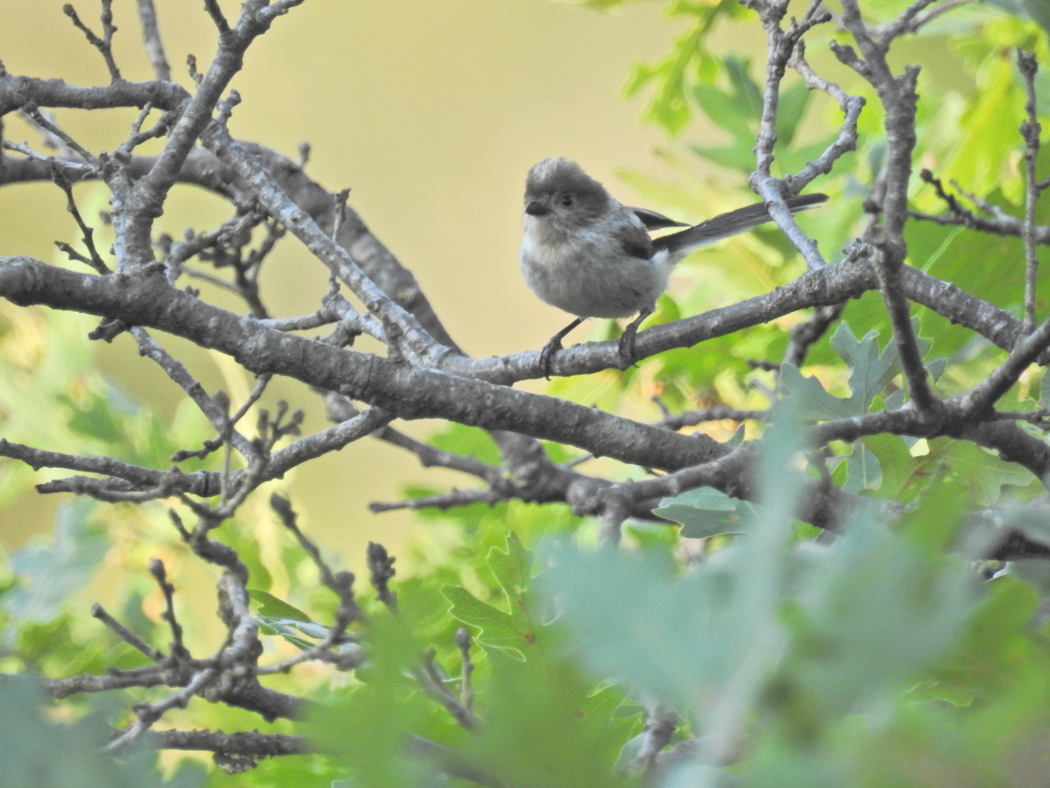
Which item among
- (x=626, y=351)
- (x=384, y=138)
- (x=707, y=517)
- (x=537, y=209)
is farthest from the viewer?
(x=384, y=138)

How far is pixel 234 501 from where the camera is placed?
944 millimetres

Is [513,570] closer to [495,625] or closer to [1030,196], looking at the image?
[495,625]

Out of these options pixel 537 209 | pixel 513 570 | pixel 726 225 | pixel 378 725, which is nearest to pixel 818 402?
pixel 513 570

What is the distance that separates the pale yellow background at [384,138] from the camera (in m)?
4.31

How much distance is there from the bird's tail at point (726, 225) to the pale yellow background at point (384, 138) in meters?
1.80

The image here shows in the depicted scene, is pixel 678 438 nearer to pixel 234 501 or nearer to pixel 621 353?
pixel 621 353

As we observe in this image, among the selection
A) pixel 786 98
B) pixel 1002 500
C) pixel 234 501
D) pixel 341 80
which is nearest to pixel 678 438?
pixel 1002 500

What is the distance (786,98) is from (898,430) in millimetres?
1321

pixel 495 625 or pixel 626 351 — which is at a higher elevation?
pixel 626 351

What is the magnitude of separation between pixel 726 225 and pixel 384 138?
357 cm

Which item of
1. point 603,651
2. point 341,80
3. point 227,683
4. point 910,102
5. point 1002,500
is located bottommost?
point 603,651

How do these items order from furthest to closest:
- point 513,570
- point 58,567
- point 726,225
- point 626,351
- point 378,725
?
1. point 726,225
2. point 58,567
3. point 626,351
4. point 513,570
5. point 378,725

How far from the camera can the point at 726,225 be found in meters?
1.98

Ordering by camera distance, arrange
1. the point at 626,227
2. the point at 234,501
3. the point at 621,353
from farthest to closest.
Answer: the point at 626,227 < the point at 621,353 < the point at 234,501
